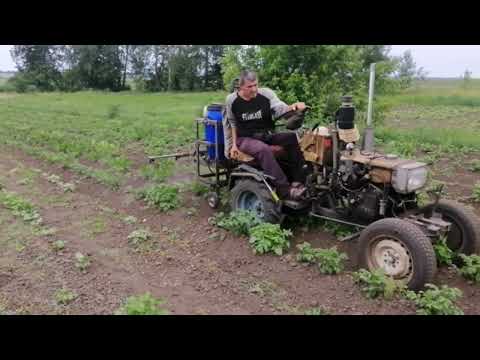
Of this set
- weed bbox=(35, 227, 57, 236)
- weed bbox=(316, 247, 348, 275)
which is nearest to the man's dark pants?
weed bbox=(316, 247, 348, 275)

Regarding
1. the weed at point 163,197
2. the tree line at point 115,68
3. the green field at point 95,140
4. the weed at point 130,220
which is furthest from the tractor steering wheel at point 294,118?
the tree line at point 115,68

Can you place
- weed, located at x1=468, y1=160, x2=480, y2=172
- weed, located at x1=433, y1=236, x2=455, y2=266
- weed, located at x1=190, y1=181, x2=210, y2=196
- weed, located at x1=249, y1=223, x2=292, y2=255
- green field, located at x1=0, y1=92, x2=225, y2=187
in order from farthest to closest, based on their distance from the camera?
green field, located at x1=0, y1=92, x2=225, y2=187 < weed, located at x1=468, y1=160, x2=480, y2=172 < weed, located at x1=190, y1=181, x2=210, y2=196 < weed, located at x1=249, y1=223, x2=292, y2=255 < weed, located at x1=433, y1=236, x2=455, y2=266

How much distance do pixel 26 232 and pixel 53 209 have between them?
3.54 ft

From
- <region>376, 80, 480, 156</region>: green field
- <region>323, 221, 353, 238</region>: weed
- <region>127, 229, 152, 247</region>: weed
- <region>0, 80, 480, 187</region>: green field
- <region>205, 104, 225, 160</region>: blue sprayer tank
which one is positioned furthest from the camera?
<region>376, 80, 480, 156</region>: green field

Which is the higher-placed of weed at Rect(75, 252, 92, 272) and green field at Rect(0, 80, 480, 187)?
green field at Rect(0, 80, 480, 187)

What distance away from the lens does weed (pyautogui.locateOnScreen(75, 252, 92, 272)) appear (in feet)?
15.5

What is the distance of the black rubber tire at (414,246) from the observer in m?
3.87

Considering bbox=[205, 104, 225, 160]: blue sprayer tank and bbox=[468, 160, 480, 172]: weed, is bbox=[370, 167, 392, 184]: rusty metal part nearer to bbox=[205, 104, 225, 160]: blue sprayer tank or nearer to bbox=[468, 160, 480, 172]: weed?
bbox=[205, 104, 225, 160]: blue sprayer tank

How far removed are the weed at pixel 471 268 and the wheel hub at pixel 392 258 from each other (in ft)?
2.26

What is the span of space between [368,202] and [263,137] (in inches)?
65.7

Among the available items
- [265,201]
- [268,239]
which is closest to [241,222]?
[265,201]

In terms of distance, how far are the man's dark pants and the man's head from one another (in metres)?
0.55
